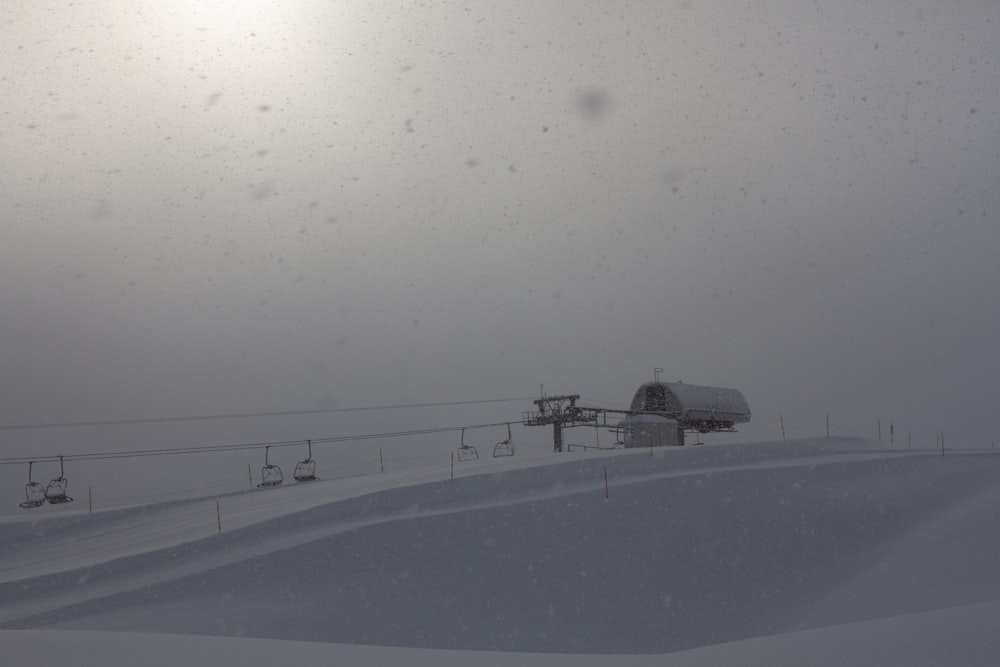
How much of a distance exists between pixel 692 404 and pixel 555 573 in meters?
29.2

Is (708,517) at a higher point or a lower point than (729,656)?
lower

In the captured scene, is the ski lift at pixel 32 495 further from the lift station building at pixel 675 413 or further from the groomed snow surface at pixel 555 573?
the lift station building at pixel 675 413

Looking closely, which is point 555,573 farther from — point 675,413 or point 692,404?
point 692,404

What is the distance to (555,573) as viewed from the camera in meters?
21.4

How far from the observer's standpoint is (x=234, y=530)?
26797mm

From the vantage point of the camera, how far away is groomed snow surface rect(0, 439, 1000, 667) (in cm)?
891

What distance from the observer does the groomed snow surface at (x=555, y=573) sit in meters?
8.91

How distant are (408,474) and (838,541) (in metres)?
18.8

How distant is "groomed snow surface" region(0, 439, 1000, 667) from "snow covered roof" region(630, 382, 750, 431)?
14725 millimetres

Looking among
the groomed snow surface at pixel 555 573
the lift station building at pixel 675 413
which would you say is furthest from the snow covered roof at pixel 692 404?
the groomed snow surface at pixel 555 573

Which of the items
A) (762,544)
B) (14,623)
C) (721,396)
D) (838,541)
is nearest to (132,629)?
(14,623)

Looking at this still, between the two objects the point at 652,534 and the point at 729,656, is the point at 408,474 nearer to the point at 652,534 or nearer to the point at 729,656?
the point at 652,534

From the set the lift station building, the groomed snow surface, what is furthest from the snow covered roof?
the groomed snow surface

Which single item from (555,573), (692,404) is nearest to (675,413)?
(692,404)
